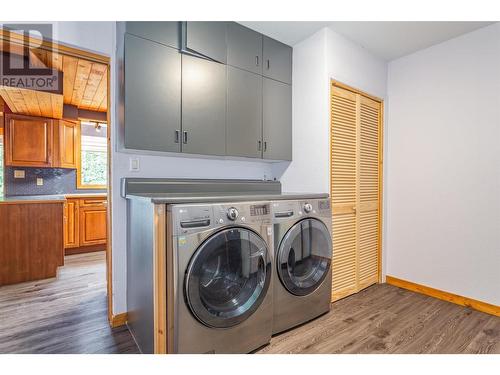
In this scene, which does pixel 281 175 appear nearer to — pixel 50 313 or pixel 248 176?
pixel 248 176

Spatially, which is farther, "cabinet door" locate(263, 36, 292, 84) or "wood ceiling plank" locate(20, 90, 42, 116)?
"wood ceiling plank" locate(20, 90, 42, 116)

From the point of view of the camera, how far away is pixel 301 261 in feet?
6.79

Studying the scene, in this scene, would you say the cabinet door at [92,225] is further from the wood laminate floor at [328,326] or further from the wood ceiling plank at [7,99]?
the wood ceiling plank at [7,99]

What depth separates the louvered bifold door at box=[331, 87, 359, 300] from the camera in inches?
96.6

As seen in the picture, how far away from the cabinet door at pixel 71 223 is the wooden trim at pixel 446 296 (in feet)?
14.8

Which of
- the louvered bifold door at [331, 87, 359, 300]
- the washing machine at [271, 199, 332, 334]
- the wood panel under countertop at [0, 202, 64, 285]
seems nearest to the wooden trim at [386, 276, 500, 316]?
the louvered bifold door at [331, 87, 359, 300]

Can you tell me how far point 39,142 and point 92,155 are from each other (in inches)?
34.6

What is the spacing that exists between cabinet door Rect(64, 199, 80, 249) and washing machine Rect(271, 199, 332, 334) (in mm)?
3777

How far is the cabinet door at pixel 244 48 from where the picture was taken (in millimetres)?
2232

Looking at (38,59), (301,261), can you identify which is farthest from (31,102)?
(301,261)

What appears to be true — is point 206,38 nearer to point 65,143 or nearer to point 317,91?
point 317,91

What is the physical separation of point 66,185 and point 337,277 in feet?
15.0

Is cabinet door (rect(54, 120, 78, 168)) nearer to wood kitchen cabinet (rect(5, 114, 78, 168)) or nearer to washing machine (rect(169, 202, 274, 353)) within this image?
wood kitchen cabinet (rect(5, 114, 78, 168))
